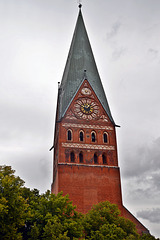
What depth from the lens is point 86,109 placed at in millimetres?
42594

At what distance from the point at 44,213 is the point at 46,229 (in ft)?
8.39

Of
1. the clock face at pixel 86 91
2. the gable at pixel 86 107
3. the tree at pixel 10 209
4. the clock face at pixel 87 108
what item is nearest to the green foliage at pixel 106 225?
the tree at pixel 10 209

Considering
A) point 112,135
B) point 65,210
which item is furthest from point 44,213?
point 112,135

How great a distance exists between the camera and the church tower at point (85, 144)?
36875mm

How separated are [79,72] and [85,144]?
12315 mm

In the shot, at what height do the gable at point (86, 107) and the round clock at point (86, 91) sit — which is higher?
the round clock at point (86, 91)

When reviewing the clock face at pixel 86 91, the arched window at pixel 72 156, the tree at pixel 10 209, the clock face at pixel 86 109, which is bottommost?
the tree at pixel 10 209

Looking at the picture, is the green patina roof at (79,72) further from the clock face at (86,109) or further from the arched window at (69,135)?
the arched window at (69,135)

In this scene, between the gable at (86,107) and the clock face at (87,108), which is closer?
the gable at (86,107)

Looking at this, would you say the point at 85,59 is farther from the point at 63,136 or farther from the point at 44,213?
the point at 44,213

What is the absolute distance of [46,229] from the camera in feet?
74.9

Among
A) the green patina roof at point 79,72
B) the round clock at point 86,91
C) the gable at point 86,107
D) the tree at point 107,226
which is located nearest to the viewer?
the tree at point 107,226

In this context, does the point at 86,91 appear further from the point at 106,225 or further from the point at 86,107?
the point at 106,225

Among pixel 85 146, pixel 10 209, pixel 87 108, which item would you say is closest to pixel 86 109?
pixel 87 108
